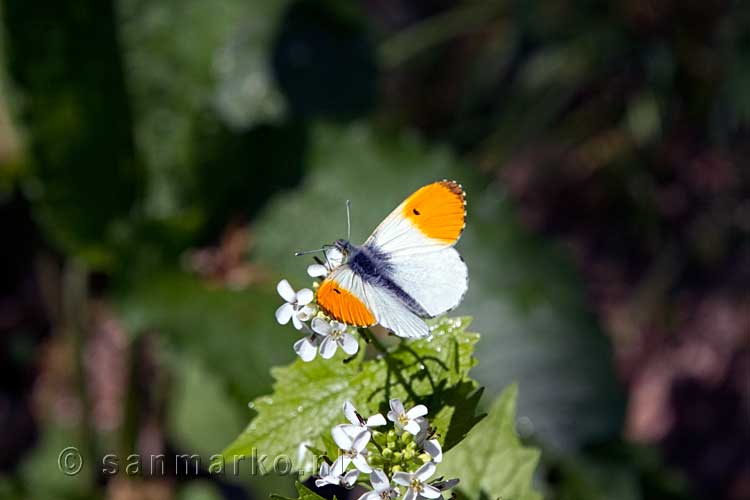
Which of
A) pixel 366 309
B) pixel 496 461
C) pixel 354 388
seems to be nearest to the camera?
pixel 366 309

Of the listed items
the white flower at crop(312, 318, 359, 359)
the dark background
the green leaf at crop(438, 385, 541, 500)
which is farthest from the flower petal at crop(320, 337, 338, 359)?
the dark background

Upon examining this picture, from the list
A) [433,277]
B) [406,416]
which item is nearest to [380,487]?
[406,416]

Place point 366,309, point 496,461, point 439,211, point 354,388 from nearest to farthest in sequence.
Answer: point 366,309
point 439,211
point 354,388
point 496,461

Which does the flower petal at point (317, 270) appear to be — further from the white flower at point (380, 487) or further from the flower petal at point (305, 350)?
the white flower at point (380, 487)

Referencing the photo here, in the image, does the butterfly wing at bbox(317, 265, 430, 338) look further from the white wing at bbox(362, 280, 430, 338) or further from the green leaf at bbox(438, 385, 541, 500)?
the green leaf at bbox(438, 385, 541, 500)

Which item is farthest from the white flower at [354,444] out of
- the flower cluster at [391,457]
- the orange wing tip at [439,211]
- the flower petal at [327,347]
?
the orange wing tip at [439,211]

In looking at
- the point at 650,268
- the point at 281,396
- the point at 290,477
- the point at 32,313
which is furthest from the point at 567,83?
the point at 281,396

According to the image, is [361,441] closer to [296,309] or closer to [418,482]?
[418,482]
